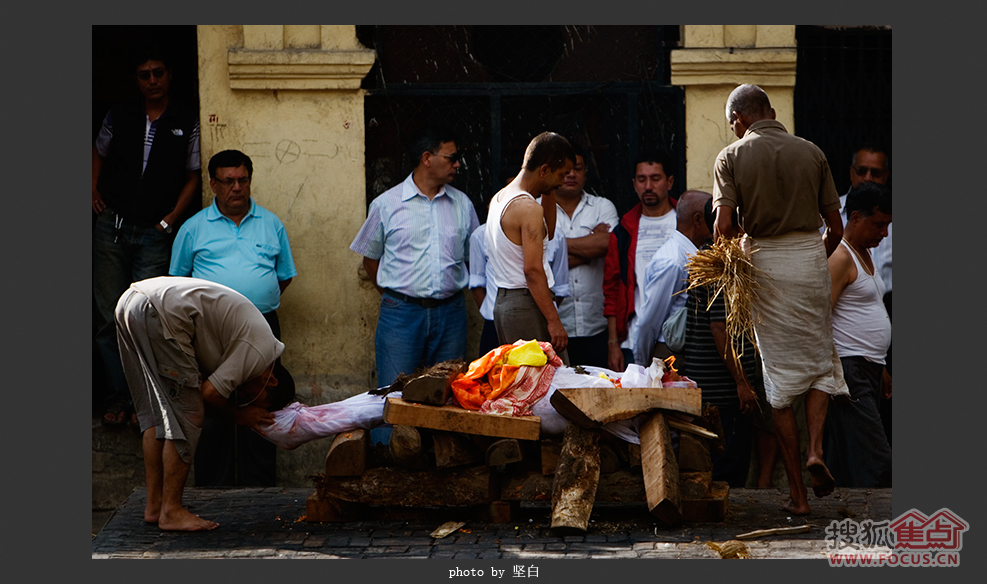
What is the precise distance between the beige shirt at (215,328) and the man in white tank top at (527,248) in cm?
165

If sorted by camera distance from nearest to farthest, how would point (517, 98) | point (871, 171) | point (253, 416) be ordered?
1. point (253, 416)
2. point (871, 171)
3. point (517, 98)

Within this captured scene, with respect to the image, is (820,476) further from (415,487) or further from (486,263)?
(486,263)

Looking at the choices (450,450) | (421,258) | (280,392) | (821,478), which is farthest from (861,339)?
(280,392)

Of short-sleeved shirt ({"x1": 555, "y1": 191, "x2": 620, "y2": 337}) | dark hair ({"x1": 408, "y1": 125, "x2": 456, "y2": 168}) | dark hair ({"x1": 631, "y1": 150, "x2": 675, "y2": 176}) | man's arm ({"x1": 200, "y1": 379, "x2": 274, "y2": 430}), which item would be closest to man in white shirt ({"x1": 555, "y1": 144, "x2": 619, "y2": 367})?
short-sleeved shirt ({"x1": 555, "y1": 191, "x2": 620, "y2": 337})

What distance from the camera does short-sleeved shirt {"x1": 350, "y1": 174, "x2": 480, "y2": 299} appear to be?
7.99 m

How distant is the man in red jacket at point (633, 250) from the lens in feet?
Answer: 26.3

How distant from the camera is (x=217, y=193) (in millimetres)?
7957

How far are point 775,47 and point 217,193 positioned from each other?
4.20m

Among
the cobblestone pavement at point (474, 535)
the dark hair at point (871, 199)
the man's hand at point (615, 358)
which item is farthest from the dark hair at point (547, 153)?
the cobblestone pavement at point (474, 535)

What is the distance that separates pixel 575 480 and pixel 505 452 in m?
0.43

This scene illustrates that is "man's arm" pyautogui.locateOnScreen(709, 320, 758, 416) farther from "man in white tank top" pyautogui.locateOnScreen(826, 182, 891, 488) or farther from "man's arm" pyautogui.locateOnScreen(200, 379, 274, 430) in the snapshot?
"man's arm" pyautogui.locateOnScreen(200, 379, 274, 430)

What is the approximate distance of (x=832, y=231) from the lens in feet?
21.2

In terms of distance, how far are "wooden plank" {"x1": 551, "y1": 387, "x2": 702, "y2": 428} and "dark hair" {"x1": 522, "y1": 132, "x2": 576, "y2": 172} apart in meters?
1.62

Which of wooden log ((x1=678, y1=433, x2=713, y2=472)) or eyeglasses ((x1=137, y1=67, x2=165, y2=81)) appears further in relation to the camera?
eyeglasses ((x1=137, y1=67, x2=165, y2=81))
